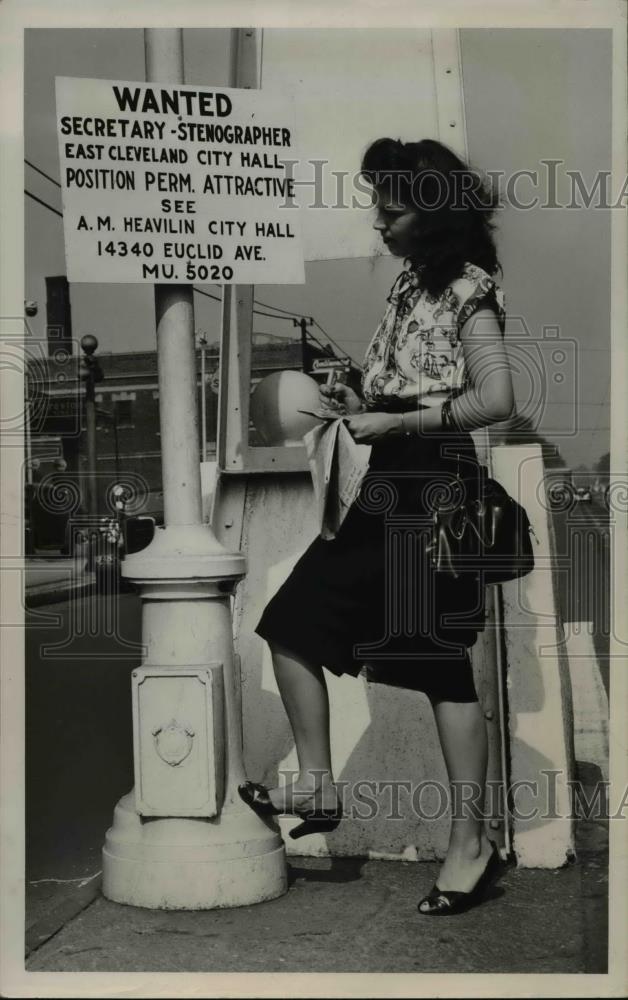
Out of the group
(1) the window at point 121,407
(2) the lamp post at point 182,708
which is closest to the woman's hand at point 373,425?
(2) the lamp post at point 182,708

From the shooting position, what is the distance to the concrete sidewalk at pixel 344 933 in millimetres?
3744

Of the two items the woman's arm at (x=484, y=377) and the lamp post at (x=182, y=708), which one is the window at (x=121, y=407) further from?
the woman's arm at (x=484, y=377)

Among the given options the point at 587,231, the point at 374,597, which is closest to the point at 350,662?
the point at 374,597

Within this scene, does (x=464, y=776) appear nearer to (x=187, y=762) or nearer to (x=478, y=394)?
(x=187, y=762)

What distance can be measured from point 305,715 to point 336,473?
2.56 ft

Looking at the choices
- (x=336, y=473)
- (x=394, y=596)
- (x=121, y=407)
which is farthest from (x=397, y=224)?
(x=121, y=407)

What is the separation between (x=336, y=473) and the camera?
4223 millimetres

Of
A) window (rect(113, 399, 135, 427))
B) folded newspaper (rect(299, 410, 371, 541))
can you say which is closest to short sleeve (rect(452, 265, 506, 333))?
folded newspaper (rect(299, 410, 371, 541))

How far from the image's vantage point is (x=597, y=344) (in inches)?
166

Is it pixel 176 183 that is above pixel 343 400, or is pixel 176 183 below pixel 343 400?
above

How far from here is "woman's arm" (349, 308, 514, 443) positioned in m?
3.94

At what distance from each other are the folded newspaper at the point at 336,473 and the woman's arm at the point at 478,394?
0.11 m

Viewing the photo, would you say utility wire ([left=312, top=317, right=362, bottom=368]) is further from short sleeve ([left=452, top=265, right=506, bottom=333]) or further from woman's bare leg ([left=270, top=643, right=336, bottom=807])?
woman's bare leg ([left=270, top=643, right=336, bottom=807])

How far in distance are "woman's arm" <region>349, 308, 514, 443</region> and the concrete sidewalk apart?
152cm
